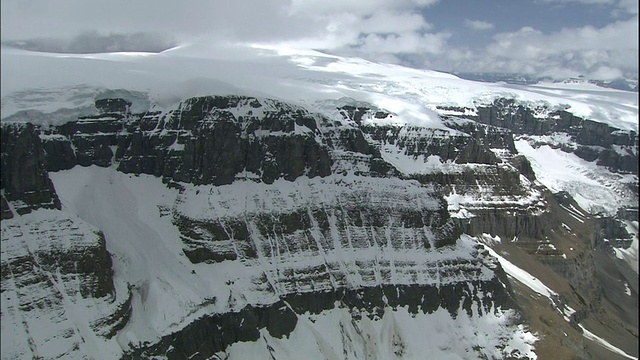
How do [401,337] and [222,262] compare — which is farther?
[401,337]

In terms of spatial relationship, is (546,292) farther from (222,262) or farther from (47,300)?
(47,300)

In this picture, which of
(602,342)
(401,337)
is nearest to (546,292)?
(602,342)

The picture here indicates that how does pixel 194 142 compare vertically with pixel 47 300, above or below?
above

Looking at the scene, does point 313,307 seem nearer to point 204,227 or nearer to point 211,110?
point 204,227

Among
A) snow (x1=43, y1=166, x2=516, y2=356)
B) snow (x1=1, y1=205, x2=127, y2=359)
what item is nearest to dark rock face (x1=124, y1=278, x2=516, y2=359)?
snow (x1=43, y1=166, x2=516, y2=356)

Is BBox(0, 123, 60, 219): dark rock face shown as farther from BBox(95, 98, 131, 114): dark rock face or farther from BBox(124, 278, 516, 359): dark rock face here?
BBox(124, 278, 516, 359): dark rock face

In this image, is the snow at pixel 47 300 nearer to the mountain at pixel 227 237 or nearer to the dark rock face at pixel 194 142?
the mountain at pixel 227 237

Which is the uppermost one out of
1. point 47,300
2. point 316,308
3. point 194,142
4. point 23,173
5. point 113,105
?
point 113,105
